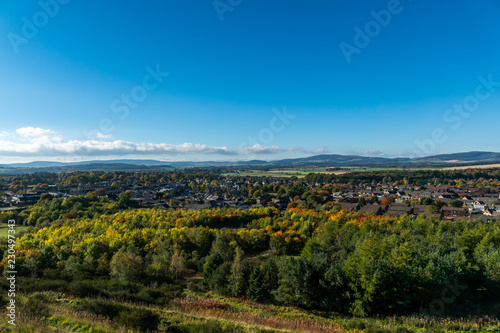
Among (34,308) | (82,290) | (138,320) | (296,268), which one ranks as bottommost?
(82,290)

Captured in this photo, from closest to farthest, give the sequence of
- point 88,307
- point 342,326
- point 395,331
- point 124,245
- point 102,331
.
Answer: point 102,331, point 88,307, point 395,331, point 342,326, point 124,245

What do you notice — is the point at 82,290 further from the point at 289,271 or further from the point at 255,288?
the point at 289,271

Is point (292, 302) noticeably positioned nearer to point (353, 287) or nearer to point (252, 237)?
point (353, 287)

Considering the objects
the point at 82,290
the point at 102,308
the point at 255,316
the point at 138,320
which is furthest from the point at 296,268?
the point at 82,290

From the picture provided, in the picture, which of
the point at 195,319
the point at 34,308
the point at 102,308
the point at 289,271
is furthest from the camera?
the point at 289,271

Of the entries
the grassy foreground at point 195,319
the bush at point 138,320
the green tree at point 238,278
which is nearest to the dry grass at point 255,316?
the grassy foreground at point 195,319

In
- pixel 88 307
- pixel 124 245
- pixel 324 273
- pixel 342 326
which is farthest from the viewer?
pixel 124 245

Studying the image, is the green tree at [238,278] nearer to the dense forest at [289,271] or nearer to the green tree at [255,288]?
the dense forest at [289,271]

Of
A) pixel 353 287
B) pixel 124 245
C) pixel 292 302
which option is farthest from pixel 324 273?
pixel 124 245

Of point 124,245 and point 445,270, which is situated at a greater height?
point 445,270
